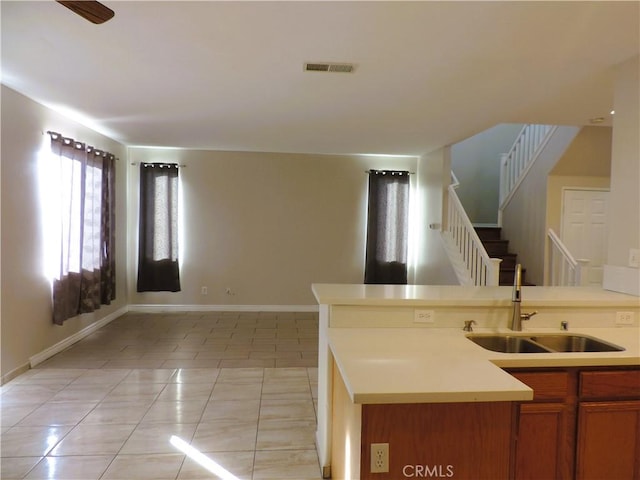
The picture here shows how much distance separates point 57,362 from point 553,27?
16.1ft

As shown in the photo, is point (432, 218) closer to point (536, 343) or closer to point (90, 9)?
point (536, 343)

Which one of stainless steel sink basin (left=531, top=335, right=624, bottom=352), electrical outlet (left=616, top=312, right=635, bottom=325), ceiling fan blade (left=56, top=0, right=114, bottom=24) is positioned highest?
ceiling fan blade (left=56, top=0, right=114, bottom=24)

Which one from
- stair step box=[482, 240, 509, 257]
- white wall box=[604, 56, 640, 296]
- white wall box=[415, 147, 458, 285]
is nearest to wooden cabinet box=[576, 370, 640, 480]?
white wall box=[604, 56, 640, 296]

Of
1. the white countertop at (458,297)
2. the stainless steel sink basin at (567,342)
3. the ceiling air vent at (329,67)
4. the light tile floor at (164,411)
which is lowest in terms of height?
the light tile floor at (164,411)

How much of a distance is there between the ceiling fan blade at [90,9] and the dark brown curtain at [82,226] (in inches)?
110

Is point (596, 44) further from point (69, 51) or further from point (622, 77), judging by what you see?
point (69, 51)

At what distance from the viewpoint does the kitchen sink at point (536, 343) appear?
2113 mm

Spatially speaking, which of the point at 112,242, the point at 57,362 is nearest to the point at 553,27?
the point at 57,362

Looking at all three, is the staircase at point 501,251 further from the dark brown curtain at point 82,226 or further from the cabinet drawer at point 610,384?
the dark brown curtain at point 82,226

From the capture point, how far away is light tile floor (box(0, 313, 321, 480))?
7.89ft

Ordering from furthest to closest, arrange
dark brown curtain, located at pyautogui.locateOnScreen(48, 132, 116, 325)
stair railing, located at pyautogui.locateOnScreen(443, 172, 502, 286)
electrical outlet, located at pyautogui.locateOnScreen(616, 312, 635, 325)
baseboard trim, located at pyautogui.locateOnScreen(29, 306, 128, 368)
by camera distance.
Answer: stair railing, located at pyautogui.locateOnScreen(443, 172, 502, 286)
dark brown curtain, located at pyautogui.locateOnScreen(48, 132, 116, 325)
baseboard trim, located at pyautogui.locateOnScreen(29, 306, 128, 368)
electrical outlet, located at pyautogui.locateOnScreen(616, 312, 635, 325)

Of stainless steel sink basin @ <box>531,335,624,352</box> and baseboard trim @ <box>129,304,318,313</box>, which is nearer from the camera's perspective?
stainless steel sink basin @ <box>531,335,624,352</box>

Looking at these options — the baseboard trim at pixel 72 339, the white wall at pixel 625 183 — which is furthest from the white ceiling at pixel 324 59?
the baseboard trim at pixel 72 339

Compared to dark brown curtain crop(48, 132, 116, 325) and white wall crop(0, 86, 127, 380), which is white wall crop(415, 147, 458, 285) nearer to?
dark brown curtain crop(48, 132, 116, 325)
